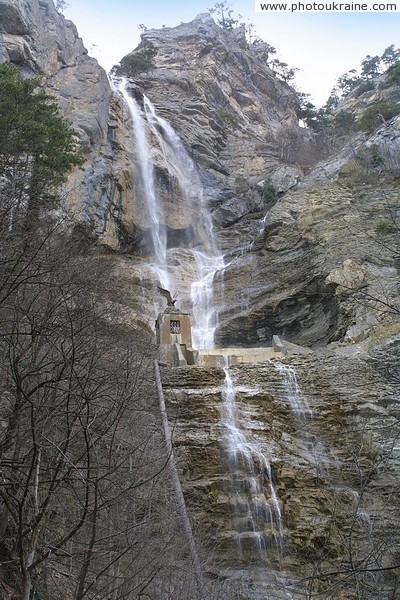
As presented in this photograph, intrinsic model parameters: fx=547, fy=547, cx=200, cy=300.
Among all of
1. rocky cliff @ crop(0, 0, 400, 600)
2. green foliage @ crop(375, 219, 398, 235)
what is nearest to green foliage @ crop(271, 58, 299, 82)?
rocky cliff @ crop(0, 0, 400, 600)

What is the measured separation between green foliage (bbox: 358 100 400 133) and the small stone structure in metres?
22.1

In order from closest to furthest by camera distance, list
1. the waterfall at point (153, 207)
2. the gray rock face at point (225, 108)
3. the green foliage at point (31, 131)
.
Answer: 1. the green foliage at point (31, 131)
2. the waterfall at point (153, 207)
3. the gray rock face at point (225, 108)

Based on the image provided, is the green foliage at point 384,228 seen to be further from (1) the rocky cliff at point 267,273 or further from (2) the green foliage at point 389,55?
(2) the green foliage at point 389,55

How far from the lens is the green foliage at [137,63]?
4528 cm

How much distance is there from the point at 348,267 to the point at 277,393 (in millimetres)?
9186

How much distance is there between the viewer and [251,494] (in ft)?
38.4

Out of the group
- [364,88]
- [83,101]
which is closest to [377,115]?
[83,101]

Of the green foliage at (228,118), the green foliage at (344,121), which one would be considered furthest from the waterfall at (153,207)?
the green foliage at (344,121)

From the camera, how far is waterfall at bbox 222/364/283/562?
1090 cm

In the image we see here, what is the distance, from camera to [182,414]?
538 inches

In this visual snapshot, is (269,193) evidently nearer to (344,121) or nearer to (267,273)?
(267,273)

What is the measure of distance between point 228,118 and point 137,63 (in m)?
8.98

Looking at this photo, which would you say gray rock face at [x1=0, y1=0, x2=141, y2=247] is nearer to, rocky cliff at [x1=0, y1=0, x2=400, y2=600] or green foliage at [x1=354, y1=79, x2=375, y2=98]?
rocky cliff at [x1=0, y1=0, x2=400, y2=600]

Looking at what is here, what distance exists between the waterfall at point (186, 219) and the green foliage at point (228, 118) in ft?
23.7
